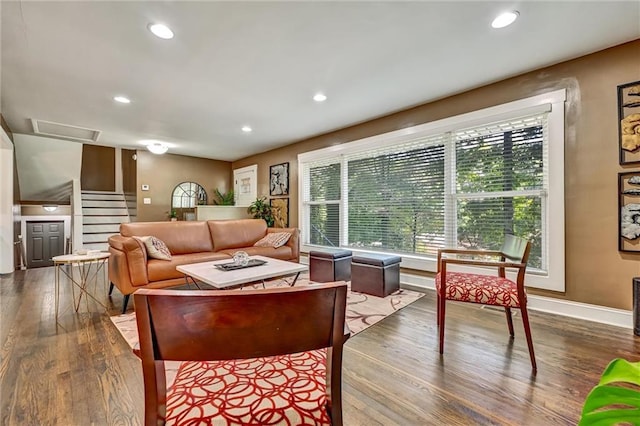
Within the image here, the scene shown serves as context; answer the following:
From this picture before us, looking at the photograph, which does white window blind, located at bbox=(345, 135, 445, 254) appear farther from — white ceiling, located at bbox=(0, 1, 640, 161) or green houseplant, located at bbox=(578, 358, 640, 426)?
green houseplant, located at bbox=(578, 358, 640, 426)

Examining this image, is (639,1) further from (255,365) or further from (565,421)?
(255,365)

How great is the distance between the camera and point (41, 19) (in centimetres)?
196

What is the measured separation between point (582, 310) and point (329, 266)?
254 centimetres

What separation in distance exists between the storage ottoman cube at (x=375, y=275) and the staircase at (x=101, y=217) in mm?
5239

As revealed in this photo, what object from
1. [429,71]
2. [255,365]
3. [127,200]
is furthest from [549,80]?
[127,200]

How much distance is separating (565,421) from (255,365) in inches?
58.1

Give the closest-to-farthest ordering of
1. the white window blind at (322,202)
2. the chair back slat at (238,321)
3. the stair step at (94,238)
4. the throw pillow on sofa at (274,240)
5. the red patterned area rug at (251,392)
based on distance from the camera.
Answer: the chair back slat at (238,321), the red patterned area rug at (251,392), the throw pillow on sofa at (274,240), the white window blind at (322,202), the stair step at (94,238)

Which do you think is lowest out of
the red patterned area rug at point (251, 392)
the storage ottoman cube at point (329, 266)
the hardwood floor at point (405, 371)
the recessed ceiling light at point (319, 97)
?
the hardwood floor at point (405, 371)

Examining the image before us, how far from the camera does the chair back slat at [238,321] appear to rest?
62 centimetres

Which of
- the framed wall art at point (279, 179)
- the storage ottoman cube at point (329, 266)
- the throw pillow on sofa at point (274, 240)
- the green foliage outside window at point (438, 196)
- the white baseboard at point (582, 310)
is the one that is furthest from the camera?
the framed wall art at point (279, 179)

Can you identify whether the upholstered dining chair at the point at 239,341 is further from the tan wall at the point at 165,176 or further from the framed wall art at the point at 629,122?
the tan wall at the point at 165,176

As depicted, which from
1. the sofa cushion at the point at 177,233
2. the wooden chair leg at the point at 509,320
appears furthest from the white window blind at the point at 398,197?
the sofa cushion at the point at 177,233

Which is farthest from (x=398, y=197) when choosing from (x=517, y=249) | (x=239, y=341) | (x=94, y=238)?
(x=94, y=238)

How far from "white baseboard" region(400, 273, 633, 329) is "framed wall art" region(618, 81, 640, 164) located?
127 centimetres
